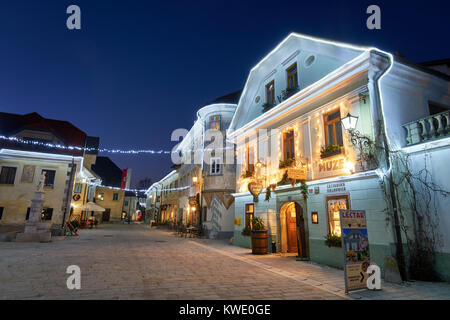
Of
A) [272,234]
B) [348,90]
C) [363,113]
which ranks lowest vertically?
[272,234]

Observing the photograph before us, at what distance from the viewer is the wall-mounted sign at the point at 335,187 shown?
863 cm

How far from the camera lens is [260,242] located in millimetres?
11461

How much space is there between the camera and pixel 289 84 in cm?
1241

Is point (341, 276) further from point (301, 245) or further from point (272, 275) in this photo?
point (301, 245)

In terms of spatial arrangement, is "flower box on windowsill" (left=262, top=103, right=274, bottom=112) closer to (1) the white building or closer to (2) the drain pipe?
(1) the white building

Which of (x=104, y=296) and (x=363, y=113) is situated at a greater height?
(x=363, y=113)

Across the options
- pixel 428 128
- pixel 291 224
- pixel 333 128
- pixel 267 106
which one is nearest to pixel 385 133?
pixel 428 128

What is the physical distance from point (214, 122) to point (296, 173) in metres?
13.3

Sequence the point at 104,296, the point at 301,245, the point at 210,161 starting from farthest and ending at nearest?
the point at 210,161
the point at 301,245
the point at 104,296

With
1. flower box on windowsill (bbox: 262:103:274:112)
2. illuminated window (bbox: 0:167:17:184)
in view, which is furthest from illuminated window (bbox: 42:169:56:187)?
flower box on windowsill (bbox: 262:103:274:112)

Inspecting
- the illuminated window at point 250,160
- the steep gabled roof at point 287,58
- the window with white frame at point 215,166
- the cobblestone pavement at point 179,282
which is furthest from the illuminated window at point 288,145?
the window with white frame at point 215,166
